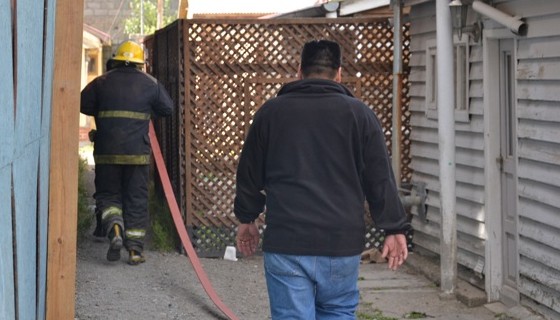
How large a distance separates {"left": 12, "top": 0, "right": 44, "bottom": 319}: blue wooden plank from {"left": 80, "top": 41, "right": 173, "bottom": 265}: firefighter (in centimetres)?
517

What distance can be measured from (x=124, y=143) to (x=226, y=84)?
1.53m

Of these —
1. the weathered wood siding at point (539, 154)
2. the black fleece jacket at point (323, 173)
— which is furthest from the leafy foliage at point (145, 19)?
the black fleece jacket at point (323, 173)

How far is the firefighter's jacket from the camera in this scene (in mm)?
10336

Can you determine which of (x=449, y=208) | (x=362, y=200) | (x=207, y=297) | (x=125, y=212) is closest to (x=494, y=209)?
(x=449, y=208)

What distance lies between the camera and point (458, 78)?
1020 centimetres

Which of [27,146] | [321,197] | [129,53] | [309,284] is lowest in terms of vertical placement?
[309,284]

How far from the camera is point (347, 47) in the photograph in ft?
38.2

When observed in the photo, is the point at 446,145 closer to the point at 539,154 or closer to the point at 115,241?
the point at 539,154

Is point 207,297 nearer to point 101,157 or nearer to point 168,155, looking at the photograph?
point 101,157

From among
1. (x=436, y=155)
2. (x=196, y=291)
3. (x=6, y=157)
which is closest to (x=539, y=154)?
(x=436, y=155)

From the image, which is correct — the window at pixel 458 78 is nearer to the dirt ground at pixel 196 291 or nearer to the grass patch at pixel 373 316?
the dirt ground at pixel 196 291

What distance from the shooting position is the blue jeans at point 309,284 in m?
5.23

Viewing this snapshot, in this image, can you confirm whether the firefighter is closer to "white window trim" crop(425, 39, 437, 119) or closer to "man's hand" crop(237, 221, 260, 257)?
"white window trim" crop(425, 39, 437, 119)

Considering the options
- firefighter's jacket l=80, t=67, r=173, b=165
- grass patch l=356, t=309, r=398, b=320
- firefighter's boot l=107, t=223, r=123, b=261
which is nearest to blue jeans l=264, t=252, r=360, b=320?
grass patch l=356, t=309, r=398, b=320
